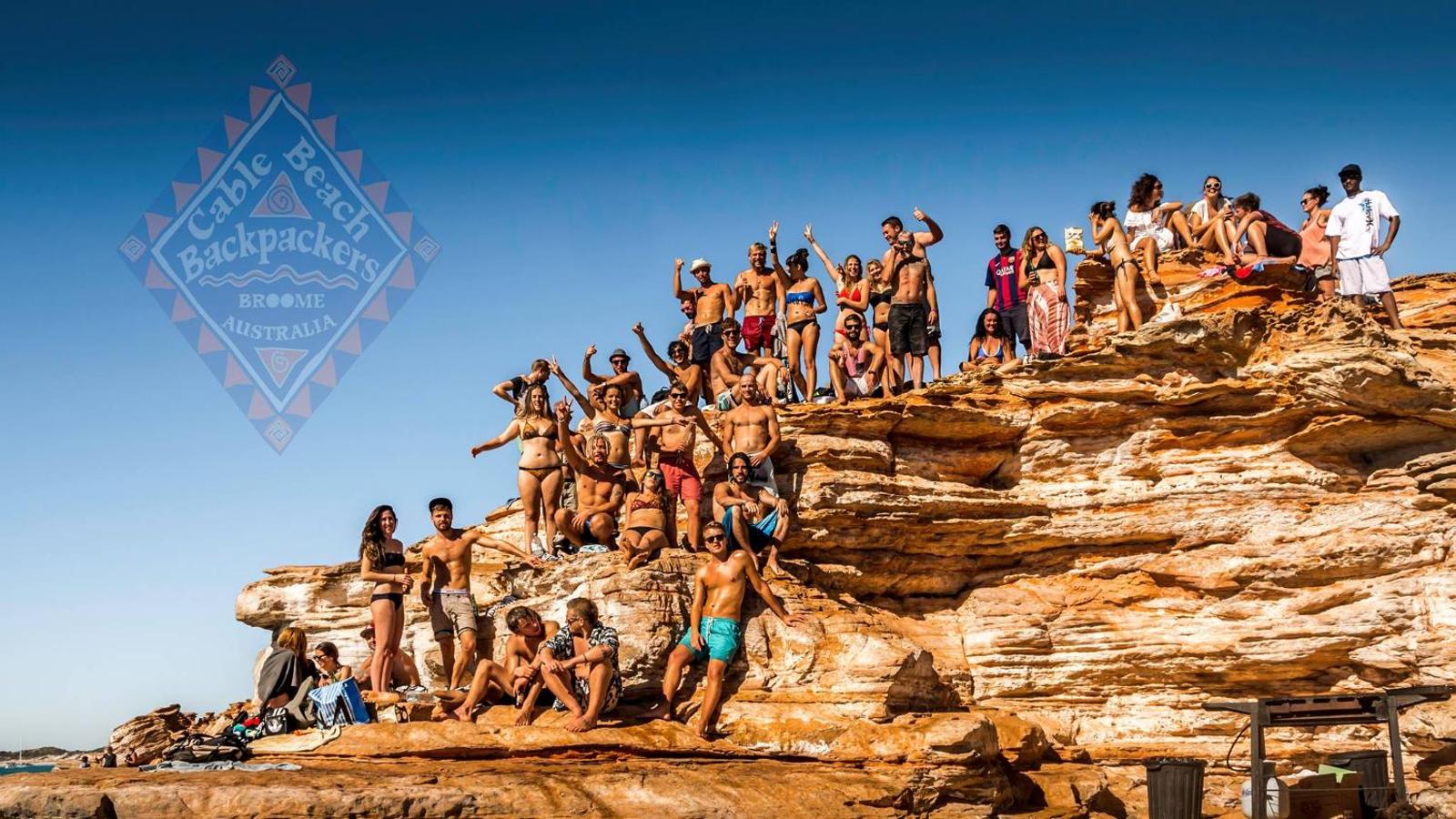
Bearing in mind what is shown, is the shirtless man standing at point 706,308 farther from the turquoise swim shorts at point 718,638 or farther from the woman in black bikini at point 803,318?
the turquoise swim shorts at point 718,638

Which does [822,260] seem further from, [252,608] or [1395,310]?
[252,608]

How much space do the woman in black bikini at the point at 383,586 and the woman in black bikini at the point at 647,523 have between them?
2.61 m

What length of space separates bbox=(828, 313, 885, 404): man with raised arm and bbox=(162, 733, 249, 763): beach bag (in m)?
9.17

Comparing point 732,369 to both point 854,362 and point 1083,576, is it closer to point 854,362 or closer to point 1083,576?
point 854,362

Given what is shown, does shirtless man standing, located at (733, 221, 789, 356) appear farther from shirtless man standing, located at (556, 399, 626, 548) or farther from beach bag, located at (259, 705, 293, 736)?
beach bag, located at (259, 705, 293, 736)

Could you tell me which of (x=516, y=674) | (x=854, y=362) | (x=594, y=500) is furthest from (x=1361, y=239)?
(x=516, y=674)

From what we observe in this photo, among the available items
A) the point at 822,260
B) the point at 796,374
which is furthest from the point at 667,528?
the point at 822,260

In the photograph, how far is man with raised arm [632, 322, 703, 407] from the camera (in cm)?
1873

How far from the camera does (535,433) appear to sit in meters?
17.2

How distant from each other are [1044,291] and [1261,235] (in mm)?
2869

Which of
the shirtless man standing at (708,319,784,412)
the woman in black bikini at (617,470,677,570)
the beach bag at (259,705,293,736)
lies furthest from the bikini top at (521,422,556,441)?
the beach bag at (259,705,293,736)

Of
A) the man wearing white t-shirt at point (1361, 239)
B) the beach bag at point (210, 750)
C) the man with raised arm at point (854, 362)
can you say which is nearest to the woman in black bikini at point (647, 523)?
the man with raised arm at point (854, 362)

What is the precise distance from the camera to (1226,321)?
16.5 meters

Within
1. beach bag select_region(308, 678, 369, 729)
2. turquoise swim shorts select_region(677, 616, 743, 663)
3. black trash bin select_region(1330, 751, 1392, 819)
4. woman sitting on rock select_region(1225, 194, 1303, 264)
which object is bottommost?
black trash bin select_region(1330, 751, 1392, 819)
